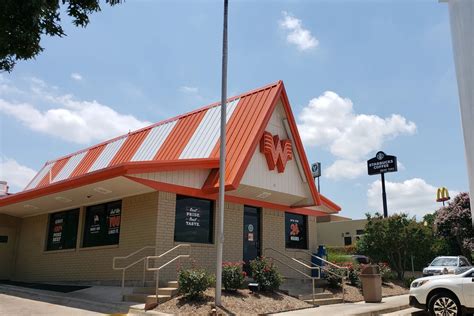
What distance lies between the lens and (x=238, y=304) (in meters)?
11.7

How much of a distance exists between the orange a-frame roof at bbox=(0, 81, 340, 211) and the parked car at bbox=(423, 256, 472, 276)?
6.78 meters

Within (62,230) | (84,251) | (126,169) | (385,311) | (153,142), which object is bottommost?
(385,311)

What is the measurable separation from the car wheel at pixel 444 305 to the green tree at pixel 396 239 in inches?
489

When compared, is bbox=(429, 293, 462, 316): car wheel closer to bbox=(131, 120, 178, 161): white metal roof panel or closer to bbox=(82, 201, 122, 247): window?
bbox=(82, 201, 122, 247): window

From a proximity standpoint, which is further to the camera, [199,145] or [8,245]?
[8,245]

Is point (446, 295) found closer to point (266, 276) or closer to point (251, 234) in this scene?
point (266, 276)

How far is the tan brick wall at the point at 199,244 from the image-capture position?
1455 cm

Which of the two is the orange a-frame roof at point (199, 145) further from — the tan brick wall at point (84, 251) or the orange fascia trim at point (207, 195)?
the tan brick wall at point (84, 251)

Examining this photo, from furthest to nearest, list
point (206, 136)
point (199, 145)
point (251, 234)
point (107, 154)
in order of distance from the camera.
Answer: point (107, 154)
point (251, 234)
point (206, 136)
point (199, 145)

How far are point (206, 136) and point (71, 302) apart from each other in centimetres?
755

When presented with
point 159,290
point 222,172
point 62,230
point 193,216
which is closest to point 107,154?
point 62,230

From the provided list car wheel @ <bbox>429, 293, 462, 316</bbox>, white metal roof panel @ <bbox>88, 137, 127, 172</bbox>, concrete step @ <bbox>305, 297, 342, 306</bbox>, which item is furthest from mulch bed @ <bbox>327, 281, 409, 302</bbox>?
white metal roof panel @ <bbox>88, 137, 127, 172</bbox>

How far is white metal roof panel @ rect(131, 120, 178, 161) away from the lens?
19.0 meters

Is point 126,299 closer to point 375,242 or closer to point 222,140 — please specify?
point 222,140
